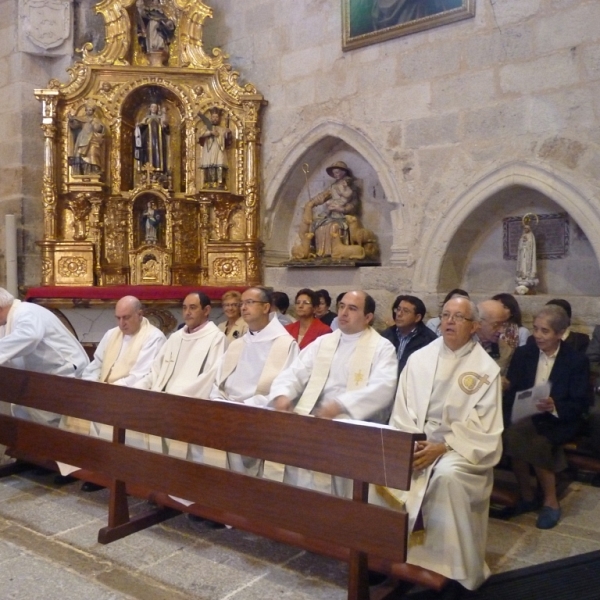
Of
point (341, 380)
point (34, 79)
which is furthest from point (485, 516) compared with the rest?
point (34, 79)

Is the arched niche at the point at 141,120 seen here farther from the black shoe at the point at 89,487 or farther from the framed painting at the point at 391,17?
the black shoe at the point at 89,487

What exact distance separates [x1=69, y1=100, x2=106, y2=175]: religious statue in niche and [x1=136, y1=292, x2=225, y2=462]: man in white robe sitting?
3.89 metres

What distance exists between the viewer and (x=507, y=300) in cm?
459

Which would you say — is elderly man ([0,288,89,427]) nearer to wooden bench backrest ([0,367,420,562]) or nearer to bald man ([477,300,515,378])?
wooden bench backrest ([0,367,420,562])

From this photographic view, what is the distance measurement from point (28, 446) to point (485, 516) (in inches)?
107

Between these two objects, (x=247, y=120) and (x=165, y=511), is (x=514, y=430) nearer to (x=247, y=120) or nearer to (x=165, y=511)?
(x=165, y=511)

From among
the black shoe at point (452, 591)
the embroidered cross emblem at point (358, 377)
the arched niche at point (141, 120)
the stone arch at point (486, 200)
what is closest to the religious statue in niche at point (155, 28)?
the arched niche at point (141, 120)

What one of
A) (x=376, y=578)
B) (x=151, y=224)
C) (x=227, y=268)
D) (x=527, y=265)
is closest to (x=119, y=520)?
(x=376, y=578)

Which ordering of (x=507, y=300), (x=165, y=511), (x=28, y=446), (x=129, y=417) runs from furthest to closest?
(x=507, y=300), (x=28, y=446), (x=165, y=511), (x=129, y=417)

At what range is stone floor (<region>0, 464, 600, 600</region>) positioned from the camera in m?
2.88

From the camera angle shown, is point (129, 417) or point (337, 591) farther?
point (129, 417)

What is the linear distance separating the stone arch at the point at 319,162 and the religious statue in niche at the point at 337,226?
277 mm

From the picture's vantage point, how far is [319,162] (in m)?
7.92

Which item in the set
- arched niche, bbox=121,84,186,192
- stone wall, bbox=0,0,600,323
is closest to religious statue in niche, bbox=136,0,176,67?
arched niche, bbox=121,84,186,192
